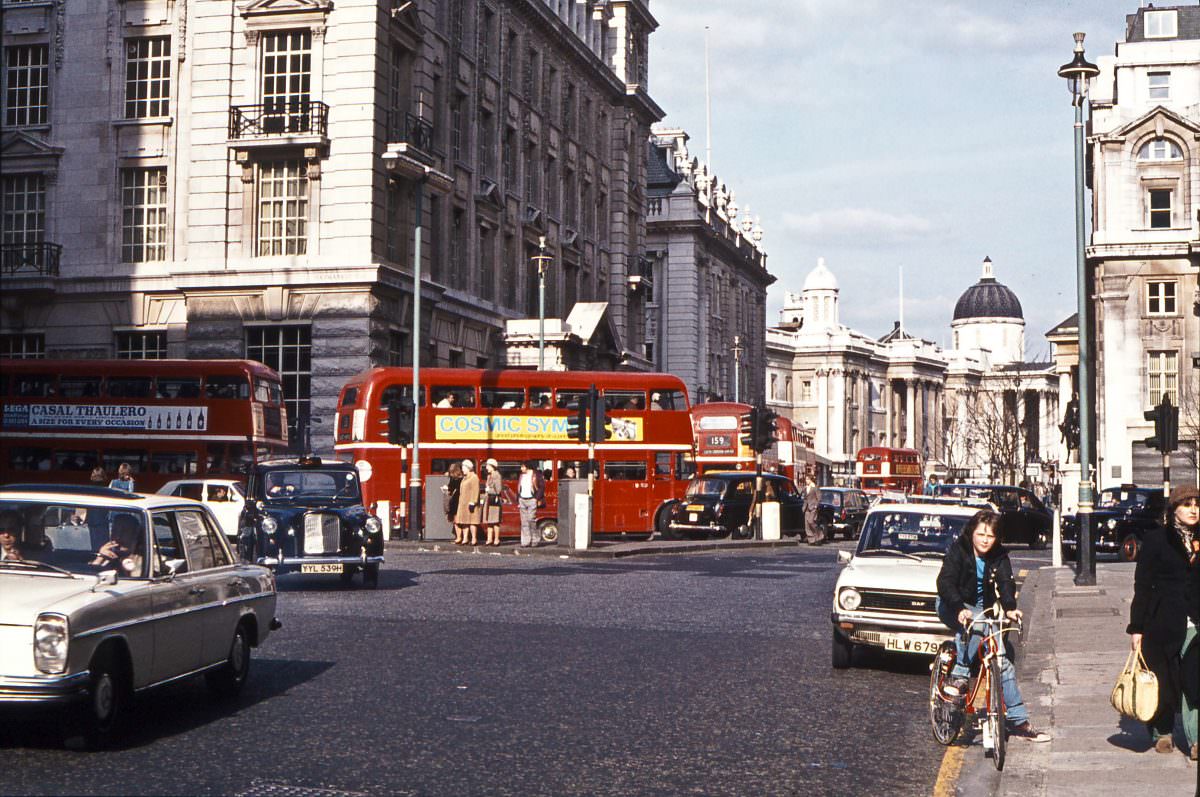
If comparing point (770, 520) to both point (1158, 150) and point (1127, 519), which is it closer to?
point (1127, 519)

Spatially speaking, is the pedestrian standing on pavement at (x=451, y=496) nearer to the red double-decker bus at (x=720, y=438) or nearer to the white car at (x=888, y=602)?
the red double-decker bus at (x=720, y=438)

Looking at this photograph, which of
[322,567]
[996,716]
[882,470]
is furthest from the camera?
[882,470]

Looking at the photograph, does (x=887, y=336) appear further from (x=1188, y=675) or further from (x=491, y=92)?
(x=1188, y=675)

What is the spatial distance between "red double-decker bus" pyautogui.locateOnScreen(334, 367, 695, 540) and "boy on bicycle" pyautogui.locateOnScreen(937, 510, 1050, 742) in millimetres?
25181

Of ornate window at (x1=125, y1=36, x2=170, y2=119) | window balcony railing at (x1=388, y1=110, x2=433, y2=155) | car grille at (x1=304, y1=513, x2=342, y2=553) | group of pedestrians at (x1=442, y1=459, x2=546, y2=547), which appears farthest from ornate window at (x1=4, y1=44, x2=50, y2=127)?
car grille at (x1=304, y1=513, x2=342, y2=553)

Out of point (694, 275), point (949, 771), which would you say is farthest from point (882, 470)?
point (949, 771)

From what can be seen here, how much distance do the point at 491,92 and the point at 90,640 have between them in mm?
42175

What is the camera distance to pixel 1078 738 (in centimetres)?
991

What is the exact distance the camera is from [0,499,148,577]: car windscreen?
9828 millimetres

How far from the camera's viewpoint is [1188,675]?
852 cm

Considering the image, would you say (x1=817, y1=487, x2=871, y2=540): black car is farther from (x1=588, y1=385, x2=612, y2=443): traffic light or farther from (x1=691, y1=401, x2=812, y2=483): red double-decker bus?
(x1=588, y1=385, x2=612, y2=443): traffic light

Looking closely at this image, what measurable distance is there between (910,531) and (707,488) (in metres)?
24.3

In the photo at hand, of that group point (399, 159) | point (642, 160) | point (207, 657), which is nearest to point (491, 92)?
point (399, 159)

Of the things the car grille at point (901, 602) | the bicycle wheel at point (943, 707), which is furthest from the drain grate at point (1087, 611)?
the bicycle wheel at point (943, 707)
